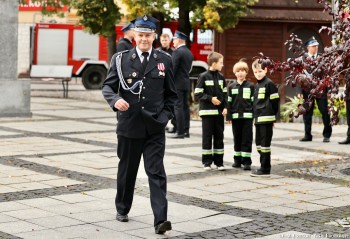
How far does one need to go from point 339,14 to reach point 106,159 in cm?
396

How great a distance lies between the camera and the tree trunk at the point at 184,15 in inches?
869

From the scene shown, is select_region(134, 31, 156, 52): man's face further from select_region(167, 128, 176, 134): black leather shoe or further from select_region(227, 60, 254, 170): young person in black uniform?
select_region(167, 128, 176, 134): black leather shoe

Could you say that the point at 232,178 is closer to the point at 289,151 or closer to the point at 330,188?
the point at 330,188

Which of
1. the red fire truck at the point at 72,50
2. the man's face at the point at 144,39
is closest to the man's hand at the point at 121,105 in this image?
the man's face at the point at 144,39

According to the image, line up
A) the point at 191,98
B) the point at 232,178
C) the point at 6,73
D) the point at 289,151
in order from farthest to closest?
the point at 191,98 < the point at 6,73 < the point at 289,151 < the point at 232,178

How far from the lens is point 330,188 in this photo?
1043 cm

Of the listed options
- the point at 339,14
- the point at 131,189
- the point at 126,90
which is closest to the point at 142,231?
the point at 131,189

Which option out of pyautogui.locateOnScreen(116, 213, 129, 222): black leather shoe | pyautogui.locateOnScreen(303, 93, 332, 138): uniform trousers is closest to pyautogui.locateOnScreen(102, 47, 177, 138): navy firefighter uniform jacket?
pyautogui.locateOnScreen(116, 213, 129, 222): black leather shoe

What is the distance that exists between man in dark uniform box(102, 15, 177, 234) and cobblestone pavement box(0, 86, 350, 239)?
1.41ft

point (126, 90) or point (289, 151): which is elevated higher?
point (126, 90)

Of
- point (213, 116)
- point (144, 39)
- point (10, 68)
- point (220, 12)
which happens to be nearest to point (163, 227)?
point (144, 39)

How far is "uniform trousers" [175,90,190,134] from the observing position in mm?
15375

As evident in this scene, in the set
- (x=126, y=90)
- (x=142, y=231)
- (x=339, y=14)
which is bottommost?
(x=142, y=231)

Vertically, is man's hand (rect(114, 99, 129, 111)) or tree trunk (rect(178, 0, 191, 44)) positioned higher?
tree trunk (rect(178, 0, 191, 44))
